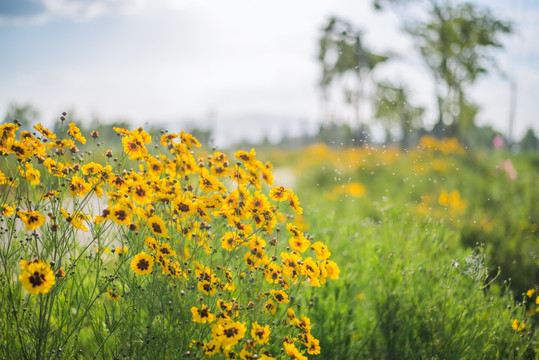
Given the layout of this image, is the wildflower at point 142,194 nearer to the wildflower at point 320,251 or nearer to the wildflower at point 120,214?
the wildflower at point 120,214

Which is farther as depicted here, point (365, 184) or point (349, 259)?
point (365, 184)

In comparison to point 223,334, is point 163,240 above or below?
above

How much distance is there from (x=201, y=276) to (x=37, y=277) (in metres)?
0.65

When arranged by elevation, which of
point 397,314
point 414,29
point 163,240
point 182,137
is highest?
point 414,29

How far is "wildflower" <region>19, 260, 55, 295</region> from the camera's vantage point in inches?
53.8

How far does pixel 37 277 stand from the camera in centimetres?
139

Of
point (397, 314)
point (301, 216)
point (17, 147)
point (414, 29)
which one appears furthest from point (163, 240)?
point (414, 29)

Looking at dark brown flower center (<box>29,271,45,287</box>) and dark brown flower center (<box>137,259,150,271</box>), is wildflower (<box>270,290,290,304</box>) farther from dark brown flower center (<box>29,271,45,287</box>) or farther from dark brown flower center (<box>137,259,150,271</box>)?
dark brown flower center (<box>29,271,45,287</box>)

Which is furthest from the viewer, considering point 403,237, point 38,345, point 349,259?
point 349,259

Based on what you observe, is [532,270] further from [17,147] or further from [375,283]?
[17,147]

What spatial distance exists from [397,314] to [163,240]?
1.67m

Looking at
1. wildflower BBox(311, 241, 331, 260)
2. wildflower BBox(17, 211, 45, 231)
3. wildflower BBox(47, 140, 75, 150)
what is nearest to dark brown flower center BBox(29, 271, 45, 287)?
wildflower BBox(17, 211, 45, 231)

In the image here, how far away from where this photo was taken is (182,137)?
7.18 feet

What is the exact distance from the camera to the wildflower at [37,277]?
4.49 ft
